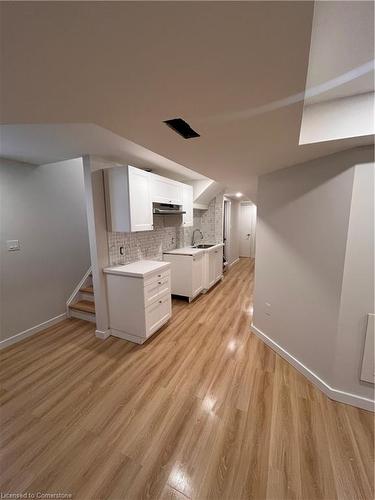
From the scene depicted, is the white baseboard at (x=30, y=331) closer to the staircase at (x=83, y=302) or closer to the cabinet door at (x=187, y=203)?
the staircase at (x=83, y=302)

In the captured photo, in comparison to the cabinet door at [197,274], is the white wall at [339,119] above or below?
above

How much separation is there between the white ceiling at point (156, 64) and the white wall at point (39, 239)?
6.44 feet

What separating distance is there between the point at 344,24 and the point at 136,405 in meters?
2.56

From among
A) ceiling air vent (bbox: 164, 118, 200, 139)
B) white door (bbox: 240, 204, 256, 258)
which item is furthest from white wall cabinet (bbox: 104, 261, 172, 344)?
white door (bbox: 240, 204, 256, 258)

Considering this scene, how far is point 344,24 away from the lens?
2.55 feet

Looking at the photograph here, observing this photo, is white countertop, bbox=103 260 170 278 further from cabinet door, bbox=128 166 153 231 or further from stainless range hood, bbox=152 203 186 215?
stainless range hood, bbox=152 203 186 215

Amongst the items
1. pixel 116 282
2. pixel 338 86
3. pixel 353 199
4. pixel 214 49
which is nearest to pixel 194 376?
pixel 116 282

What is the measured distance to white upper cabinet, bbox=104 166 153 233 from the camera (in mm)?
2428

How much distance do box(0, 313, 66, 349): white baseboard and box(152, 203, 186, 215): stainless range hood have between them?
220cm

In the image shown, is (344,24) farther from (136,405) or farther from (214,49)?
(136,405)

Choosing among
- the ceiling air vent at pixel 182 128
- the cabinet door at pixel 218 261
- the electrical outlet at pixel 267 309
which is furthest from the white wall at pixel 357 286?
the cabinet door at pixel 218 261

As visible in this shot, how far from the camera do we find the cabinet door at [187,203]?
3.73 metres

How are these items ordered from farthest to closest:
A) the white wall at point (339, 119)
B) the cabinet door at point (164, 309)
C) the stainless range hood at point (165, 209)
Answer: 1. the stainless range hood at point (165, 209)
2. the cabinet door at point (164, 309)
3. the white wall at point (339, 119)

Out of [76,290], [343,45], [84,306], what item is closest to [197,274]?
[84,306]
